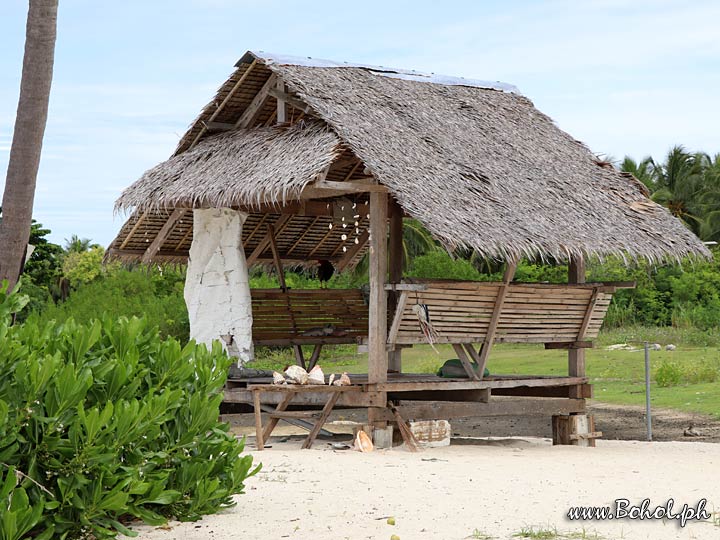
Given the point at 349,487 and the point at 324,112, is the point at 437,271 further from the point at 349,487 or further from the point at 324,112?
the point at 349,487

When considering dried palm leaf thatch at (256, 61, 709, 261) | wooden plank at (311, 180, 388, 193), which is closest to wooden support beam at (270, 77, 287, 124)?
dried palm leaf thatch at (256, 61, 709, 261)

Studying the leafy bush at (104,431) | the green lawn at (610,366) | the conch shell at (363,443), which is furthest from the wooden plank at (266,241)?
the leafy bush at (104,431)

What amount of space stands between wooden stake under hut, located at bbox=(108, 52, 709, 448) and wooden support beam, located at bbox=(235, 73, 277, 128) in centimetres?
2

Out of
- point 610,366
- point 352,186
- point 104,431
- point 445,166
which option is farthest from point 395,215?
point 610,366

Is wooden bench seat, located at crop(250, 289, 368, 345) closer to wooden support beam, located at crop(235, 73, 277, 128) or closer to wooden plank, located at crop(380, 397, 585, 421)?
wooden plank, located at crop(380, 397, 585, 421)

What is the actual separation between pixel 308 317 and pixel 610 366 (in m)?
7.27

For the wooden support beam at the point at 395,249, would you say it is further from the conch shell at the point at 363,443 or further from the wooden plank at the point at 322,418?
the conch shell at the point at 363,443

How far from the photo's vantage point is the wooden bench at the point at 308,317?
12.4 metres

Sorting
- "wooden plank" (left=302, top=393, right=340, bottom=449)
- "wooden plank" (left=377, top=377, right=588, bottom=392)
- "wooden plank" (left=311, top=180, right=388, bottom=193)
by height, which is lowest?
"wooden plank" (left=302, top=393, right=340, bottom=449)

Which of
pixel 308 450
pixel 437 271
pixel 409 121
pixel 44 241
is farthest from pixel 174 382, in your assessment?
pixel 44 241

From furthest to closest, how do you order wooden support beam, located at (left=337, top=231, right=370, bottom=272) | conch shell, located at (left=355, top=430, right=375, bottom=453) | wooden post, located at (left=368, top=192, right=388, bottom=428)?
wooden support beam, located at (left=337, top=231, right=370, bottom=272) < wooden post, located at (left=368, top=192, right=388, bottom=428) < conch shell, located at (left=355, top=430, right=375, bottom=453)

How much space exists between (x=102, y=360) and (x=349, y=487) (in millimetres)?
2644

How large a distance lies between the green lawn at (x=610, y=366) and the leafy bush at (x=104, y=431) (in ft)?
32.2

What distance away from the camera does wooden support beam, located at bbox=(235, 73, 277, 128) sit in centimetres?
1091
